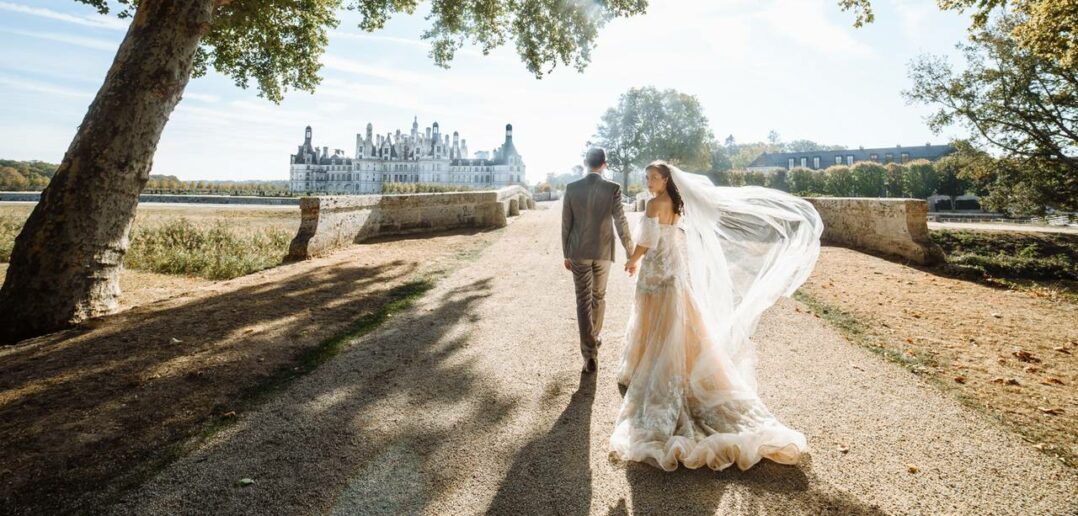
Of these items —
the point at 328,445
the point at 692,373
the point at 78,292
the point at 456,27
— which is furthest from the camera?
the point at 456,27

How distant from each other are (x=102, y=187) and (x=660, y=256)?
6507mm

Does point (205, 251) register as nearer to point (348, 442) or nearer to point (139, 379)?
point (139, 379)

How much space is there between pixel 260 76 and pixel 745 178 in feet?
189

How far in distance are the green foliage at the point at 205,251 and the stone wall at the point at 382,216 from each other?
0.88 meters

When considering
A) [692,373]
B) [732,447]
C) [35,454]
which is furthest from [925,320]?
[35,454]

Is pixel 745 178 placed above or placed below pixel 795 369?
above

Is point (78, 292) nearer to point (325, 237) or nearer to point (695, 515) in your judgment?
point (325, 237)

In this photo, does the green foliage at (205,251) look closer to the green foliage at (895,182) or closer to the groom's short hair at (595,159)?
the groom's short hair at (595,159)

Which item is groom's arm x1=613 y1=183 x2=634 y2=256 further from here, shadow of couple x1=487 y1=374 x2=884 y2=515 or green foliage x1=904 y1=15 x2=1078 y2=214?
green foliage x1=904 y1=15 x2=1078 y2=214

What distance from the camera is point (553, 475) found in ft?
9.10

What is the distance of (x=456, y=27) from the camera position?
13.6 m

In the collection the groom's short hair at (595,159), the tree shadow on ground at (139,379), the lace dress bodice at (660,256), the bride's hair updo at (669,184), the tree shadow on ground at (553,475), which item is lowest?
the tree shadow on ground at (553,475)

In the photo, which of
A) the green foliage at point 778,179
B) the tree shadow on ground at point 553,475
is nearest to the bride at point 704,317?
the tree shadow on ground at point 553,475

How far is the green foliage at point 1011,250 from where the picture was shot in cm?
1084
